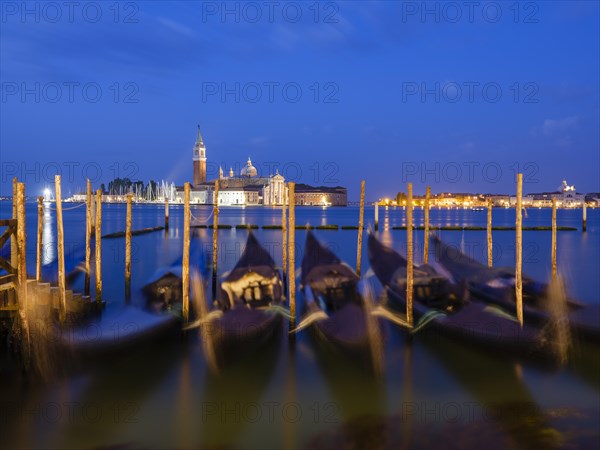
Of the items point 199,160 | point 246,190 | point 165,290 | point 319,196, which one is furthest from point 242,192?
point 165,290

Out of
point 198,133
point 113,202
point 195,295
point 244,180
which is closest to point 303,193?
point 244,180

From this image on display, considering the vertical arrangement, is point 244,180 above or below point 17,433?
above

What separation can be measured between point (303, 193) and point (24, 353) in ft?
403

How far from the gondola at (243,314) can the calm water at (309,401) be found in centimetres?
20

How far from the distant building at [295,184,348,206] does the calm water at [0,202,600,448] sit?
119786 mm

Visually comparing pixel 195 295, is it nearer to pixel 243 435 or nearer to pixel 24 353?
pixel 24 353

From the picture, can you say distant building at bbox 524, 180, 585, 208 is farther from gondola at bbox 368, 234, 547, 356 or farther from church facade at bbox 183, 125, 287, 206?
gondola at bbox 368, 234, 547, 356

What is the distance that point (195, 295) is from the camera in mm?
8633

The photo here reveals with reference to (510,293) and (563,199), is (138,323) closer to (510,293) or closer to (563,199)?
(510,293)

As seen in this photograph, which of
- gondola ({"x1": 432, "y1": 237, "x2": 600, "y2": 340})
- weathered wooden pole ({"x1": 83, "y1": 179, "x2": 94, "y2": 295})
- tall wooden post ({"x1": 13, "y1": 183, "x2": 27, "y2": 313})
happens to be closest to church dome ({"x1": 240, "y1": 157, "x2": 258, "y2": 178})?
weathered wooden pole ({"x1": 83, "y1": 179, "x2": 94, "y2": 295})

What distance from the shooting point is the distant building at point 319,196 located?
421 ft

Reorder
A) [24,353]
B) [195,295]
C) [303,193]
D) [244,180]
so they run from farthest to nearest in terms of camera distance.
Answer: [303,193] → [244,180] → [195,295] → [24,353]

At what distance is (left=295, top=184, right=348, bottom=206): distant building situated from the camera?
12838 centimetres

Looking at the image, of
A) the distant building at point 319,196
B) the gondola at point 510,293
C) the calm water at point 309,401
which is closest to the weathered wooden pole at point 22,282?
the calm water at point 309,401
